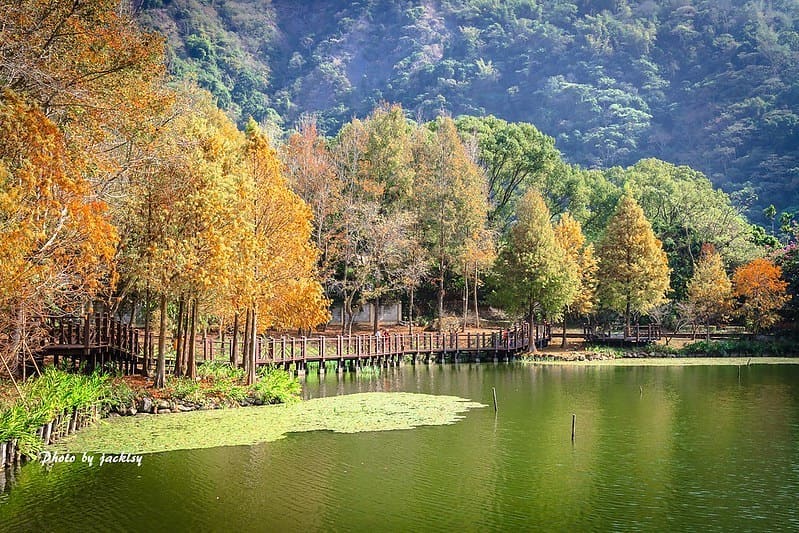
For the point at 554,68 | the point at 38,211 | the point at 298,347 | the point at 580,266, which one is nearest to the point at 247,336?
the point at 298,347

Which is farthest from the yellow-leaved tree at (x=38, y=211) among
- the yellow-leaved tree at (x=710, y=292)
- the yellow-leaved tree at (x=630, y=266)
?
the yellow-leaved tree at (x=710, y=292)

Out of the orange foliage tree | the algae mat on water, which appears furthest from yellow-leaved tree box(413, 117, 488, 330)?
the algae mat on water

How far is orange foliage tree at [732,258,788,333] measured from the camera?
150 feet

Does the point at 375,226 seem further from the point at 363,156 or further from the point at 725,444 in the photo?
the point at 725,444

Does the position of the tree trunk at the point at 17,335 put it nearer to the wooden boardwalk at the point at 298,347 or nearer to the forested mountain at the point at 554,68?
the wooden boardwalk at the point at 298,347

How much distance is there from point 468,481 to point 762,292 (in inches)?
1452

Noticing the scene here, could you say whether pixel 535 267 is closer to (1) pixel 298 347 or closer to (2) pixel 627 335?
(2) pixel 627 335

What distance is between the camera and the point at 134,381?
2353cm

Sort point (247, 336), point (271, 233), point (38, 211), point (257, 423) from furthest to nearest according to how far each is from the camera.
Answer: point (247, 336) → point (271, 233) → point (257, 423) → point (38, 211)

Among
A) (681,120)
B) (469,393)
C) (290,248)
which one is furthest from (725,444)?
(681,120)

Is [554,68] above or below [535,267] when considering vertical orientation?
above

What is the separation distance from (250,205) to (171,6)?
13777 cm

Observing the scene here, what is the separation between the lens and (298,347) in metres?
34.8

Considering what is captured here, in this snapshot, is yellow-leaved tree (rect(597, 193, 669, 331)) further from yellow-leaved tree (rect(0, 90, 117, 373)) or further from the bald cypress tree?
yellow-leaved tree (rect(0, 90, 117, 373))
